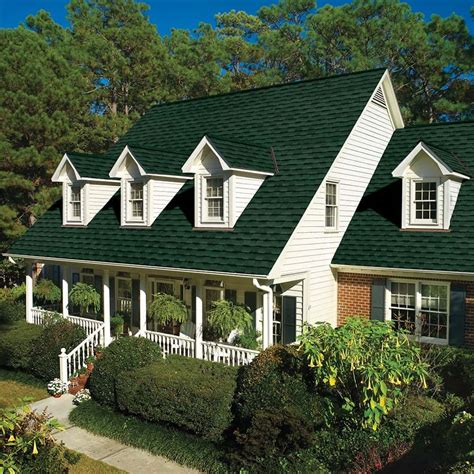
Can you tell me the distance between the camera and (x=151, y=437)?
511 inches

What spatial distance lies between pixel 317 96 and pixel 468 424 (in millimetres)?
13703

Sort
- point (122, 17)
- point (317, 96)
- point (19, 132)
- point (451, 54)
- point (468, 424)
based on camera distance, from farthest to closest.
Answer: point (122, 17) → point (451, 54) → point (19, 132) → point (317, 96) → point (468, 424)

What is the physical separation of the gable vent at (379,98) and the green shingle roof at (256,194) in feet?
1.54

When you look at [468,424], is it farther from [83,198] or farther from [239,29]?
[239,29]

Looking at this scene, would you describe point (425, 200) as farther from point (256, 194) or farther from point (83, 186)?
point (83, 186)

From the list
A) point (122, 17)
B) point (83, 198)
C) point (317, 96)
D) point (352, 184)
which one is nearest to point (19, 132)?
point (83, 198)

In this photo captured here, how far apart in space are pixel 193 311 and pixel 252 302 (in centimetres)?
269

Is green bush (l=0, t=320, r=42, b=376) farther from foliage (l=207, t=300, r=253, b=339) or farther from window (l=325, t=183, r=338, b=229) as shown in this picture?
window (l=325, t=183, r=338, b=229)

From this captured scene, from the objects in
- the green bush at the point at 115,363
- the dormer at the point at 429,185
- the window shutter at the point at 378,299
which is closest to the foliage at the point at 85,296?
the green bush at the point at 115,363

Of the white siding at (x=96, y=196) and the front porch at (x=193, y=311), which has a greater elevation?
the white siding at (x=96, y=196)

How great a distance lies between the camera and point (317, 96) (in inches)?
803

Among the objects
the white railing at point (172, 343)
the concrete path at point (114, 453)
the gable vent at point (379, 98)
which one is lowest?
the concrete path at point (114, 453)

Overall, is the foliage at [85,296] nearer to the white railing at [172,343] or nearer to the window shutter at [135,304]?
the window shutter at [135,304]

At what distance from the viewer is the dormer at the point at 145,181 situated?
61.3ft
